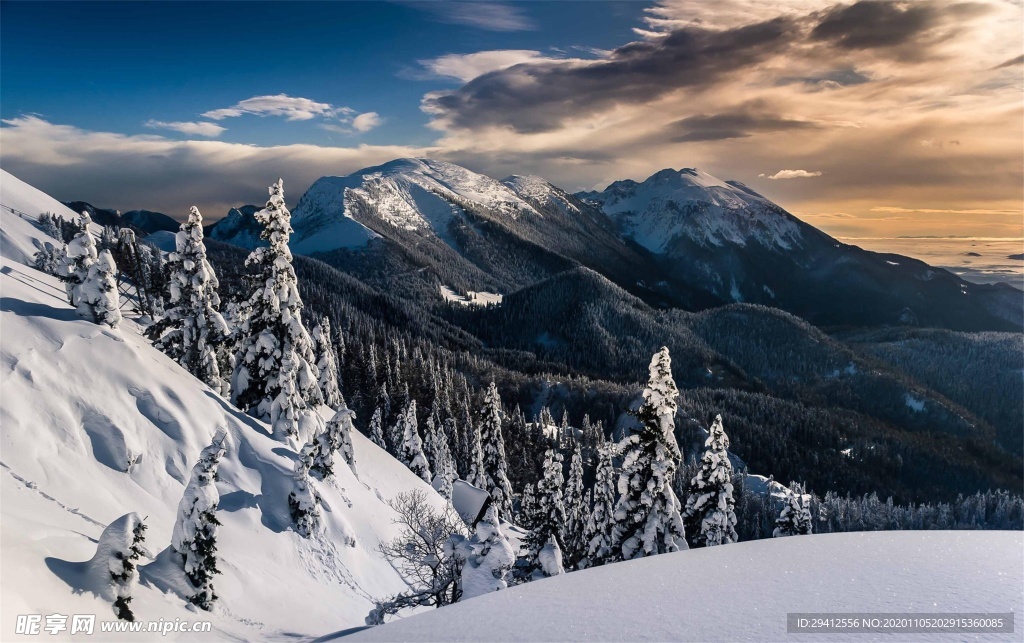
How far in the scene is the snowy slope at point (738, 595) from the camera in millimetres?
7812

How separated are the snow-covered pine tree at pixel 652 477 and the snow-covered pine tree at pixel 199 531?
16.2 meters

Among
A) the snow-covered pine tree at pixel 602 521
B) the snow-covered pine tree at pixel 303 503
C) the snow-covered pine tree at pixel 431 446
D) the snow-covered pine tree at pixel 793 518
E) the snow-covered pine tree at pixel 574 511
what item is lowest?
the snow-covered pine tree at pixel 431 446

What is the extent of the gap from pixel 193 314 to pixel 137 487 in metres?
18.4

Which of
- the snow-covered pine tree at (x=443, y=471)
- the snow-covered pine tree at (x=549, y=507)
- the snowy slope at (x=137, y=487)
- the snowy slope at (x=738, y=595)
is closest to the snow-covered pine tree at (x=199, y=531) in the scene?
the snowy slope at (x=137, y=487)

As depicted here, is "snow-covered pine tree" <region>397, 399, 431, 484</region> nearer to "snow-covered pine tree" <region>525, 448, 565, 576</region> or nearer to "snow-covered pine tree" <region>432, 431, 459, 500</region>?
"snow-covered pine tree" <region>432, 431, 459, 500</region>

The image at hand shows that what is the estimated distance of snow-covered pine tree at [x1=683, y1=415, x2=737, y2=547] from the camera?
3020 centimetres

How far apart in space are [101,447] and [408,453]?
4414cm

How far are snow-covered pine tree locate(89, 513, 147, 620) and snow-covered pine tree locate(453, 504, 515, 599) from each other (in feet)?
31.1

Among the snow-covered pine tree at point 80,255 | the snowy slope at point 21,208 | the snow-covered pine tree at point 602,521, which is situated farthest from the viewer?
the snowy slope at point 21,208

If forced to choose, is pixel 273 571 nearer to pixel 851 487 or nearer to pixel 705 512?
pixel 705 512

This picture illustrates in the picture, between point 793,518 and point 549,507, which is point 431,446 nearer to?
point 549,507

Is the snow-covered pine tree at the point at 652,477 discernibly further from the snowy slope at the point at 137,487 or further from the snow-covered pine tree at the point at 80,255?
the snow-covered pine tree at the point at 80,255

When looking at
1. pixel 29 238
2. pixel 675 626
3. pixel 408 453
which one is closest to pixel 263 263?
pixel 675 626

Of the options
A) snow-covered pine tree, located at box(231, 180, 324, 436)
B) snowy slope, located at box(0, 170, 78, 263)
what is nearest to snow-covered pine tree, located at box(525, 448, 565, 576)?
snow-covered pine tree, located at box(231, 180, 324, 436)
